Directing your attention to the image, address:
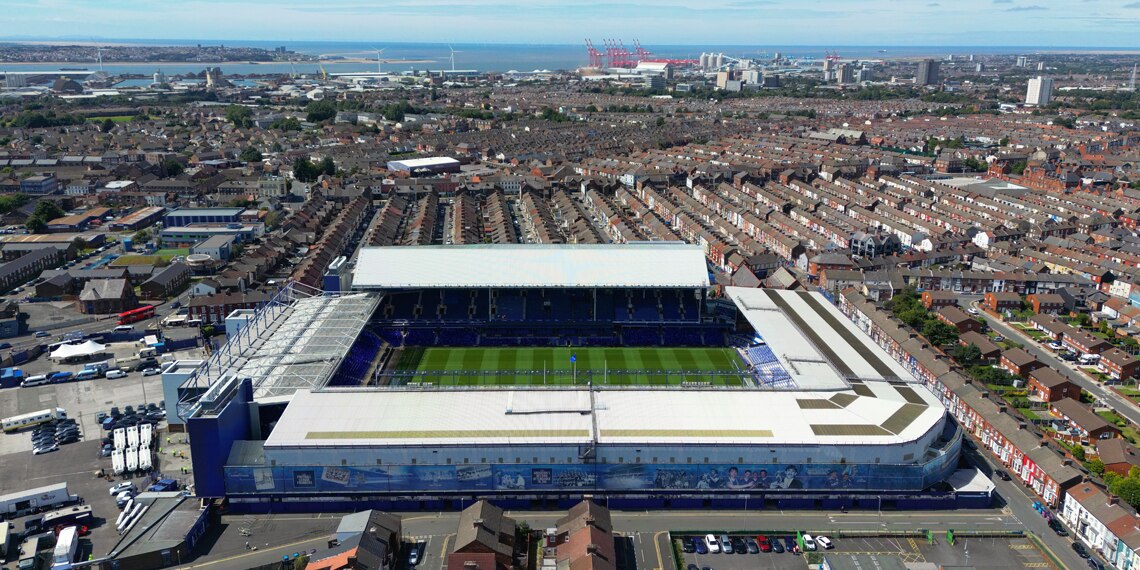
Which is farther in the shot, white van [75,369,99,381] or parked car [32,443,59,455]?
white van [75,369,99,381]

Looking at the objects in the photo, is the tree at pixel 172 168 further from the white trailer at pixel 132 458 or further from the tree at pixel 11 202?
the white trailer at pixel 132 458

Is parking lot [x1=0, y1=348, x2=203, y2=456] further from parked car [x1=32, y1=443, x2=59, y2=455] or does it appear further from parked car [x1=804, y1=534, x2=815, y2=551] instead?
parked car [x1=804, y1=534, x2=815, y2=551]

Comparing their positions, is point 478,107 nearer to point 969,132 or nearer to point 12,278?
point 969,132

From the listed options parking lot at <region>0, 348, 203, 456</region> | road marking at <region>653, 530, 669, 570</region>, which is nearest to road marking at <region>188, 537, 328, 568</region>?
road marking at <region>653, 530, 669, 570</region>

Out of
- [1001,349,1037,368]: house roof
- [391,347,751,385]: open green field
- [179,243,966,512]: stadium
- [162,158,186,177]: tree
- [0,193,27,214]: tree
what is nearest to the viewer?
[179,243,966,512]: stadium

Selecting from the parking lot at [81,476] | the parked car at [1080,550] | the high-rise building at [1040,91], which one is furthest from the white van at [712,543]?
the high-rise building at [1040,91]
